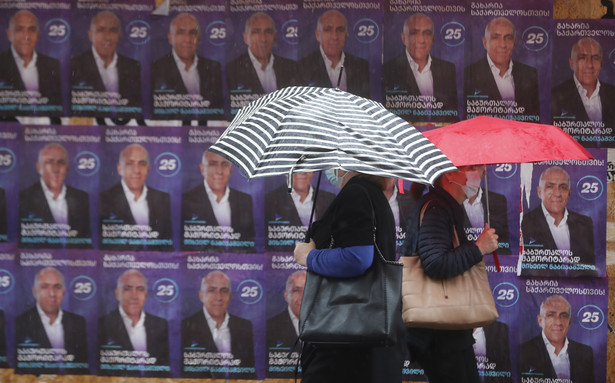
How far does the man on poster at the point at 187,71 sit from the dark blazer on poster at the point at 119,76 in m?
0.13

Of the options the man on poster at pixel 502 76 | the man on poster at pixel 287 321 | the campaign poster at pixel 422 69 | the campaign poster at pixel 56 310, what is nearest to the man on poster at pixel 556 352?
the man on poster at pixel 502 76

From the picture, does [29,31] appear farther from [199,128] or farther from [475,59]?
A: [475,59]

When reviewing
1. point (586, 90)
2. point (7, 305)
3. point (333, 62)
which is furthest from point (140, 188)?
point (586, 90)

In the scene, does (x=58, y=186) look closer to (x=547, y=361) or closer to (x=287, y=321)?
(x=287, y=321)

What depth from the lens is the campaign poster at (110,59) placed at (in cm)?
498

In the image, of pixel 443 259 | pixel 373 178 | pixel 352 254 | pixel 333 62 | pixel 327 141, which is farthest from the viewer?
pixel 333 62

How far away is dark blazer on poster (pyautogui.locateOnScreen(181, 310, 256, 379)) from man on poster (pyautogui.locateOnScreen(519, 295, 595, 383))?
1925mm

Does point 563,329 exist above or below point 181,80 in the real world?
below

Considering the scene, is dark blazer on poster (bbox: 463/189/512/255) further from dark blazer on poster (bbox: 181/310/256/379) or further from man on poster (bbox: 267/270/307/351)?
dark blazer on poster (bbox: 181/310/256/379)

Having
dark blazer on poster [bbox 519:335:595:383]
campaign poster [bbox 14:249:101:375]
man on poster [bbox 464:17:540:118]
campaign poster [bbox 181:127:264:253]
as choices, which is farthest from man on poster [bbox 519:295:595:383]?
campaign poster [bbox 14:249:101:375]

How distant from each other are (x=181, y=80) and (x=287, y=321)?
1888 mm

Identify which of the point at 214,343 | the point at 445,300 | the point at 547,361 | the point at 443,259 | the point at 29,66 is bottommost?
the point at 547,361

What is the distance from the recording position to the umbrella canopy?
323 cm

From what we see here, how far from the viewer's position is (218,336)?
4.98 m
